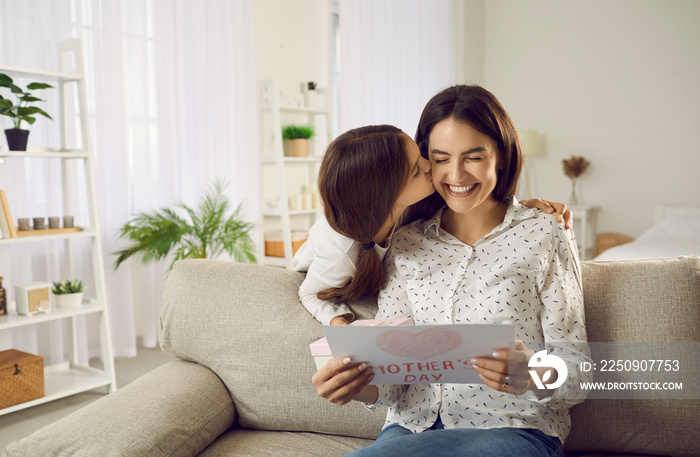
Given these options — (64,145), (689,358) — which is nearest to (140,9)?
(64,145)

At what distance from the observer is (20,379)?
2479 millimetres

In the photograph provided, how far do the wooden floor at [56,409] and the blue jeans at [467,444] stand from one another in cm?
183

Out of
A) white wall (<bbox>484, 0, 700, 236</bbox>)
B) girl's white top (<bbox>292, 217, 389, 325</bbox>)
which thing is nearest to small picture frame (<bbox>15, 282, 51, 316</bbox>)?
girl's white top (<bbox>292, 217, 389, 325</bbox>)

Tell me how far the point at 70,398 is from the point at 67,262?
2.24 ft

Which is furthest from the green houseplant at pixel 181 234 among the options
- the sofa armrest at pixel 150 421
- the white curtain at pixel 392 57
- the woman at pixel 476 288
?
the woman at pixel 476 288

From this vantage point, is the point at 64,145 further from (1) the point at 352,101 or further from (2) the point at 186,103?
(1) the point at 352,101

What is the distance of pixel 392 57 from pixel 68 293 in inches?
123

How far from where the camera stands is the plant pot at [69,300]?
8.98ft

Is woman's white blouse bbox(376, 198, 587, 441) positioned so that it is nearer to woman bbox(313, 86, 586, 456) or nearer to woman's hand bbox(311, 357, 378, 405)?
woman bbox(313, 86, 586, 456)

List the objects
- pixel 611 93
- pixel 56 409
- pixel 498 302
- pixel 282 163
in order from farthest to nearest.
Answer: pixel 611 93
pixel 282 163
pixel 56 409
pixel 498 302

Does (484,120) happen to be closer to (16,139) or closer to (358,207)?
(358,207)

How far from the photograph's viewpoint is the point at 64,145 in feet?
9.16

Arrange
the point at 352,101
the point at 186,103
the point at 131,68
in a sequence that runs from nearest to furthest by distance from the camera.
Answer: the point at 131,68
the point at 186,103
the point at 352,101

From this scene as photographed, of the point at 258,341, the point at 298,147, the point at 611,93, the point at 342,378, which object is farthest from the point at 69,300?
the point at 611,93
